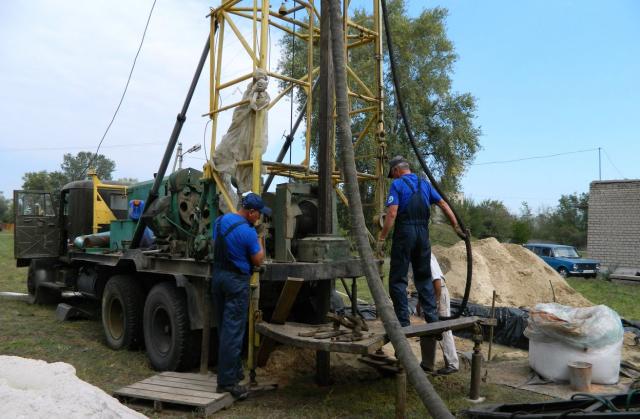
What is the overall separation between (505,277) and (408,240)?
8.62 meters

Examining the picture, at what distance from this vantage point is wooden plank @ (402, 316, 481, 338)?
468 cm

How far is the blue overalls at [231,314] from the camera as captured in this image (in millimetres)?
5066

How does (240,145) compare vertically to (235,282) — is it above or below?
above

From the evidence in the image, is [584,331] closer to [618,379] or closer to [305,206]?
[618,379]

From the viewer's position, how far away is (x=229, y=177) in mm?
5859

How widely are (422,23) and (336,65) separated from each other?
24.2 m

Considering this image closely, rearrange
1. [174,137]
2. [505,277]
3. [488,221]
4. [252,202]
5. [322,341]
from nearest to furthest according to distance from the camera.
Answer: [322,341] → [252,202] → [174,137] → [505,277] → [488,221]

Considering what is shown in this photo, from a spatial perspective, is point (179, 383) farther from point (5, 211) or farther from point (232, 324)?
point (5, 211)

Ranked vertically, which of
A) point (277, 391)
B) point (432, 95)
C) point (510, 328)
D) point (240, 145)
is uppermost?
point (432, 95)

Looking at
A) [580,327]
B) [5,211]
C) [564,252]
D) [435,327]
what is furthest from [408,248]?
[5,211]

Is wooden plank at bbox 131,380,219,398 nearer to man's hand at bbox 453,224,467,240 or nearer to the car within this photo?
man's hand at bbox 453,224,467,240

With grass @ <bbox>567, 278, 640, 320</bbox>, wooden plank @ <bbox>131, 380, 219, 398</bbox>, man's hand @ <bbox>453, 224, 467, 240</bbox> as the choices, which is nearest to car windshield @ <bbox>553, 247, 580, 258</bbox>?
grass @ <bbox>567, 278, 640, 320</bbox>

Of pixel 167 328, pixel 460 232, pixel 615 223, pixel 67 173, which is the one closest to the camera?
pixel 460 232

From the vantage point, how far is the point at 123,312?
7258mm
